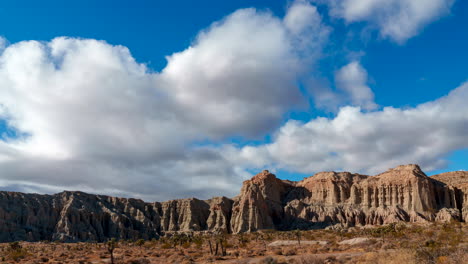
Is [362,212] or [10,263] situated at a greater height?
[362,212]

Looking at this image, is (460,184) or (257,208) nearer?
(257,208)

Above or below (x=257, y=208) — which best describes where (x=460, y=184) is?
above

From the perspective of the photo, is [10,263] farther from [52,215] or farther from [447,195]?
[447,195]

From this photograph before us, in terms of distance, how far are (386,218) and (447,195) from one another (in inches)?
1156

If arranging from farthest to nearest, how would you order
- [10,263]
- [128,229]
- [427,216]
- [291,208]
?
1. [291,208]
2. [128,229]
3. [427,216]
4. [10,263]

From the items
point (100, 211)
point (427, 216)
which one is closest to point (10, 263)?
point (100, 211)

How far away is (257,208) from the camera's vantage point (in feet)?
433

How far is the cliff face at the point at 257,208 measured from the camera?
11744 centimetres

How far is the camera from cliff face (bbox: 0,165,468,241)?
4624 inches

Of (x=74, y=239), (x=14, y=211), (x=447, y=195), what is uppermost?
(x=447, y=195)

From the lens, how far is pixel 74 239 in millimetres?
113188

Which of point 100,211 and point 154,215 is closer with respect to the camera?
point 100,211

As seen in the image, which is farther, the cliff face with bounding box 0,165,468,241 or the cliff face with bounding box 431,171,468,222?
the cliff face with bounding box 431,171,468,222

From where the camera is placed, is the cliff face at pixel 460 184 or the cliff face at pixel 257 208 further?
the cliff face at pixel 460 184
